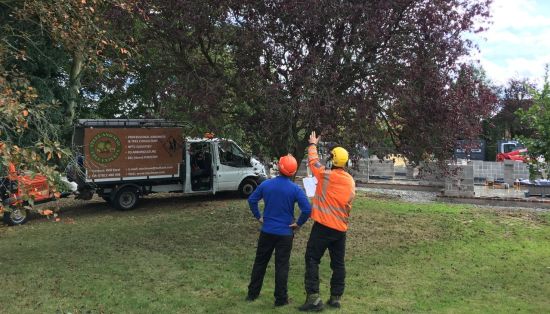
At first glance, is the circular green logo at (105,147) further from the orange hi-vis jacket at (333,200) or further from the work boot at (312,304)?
the work boot at (312,304)

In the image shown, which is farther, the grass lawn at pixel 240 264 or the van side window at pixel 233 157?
the van side window at pixel 233 157

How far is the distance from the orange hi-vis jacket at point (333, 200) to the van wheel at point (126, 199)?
28.6ft

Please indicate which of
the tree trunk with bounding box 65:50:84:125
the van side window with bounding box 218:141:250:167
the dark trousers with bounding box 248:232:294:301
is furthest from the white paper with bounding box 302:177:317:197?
the tree trunk with bounding box 65:50:84:125

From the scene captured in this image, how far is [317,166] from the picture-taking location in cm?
574

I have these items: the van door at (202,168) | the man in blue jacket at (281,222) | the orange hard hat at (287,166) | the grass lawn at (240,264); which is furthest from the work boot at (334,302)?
the van door at (202,168)

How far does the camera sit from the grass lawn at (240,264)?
5.65m

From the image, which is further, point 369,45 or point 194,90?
point 194,90

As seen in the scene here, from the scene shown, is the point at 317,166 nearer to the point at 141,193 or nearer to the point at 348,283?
the point at 348,283

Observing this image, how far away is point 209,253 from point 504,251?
5107 mm

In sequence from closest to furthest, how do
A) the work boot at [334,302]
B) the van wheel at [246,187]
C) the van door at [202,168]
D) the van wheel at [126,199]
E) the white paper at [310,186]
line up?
the work boot at [334,302], the white paper at [310,186], the van wheel at [126,199], the van door at [202,168], the van wheel at [246,187]

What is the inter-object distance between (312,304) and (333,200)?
1.17m

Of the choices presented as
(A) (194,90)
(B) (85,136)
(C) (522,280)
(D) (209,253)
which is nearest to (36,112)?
(A) (194,90)

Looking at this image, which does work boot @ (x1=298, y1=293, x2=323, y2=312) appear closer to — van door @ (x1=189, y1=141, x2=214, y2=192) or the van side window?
van door @ (x1=189, y1=141, x2=214, y2=192)

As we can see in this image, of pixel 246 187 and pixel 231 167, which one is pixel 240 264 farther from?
pixel 246 187
